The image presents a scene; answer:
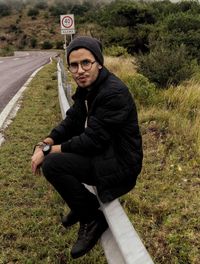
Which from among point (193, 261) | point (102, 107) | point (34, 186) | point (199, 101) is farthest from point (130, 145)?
point (199, 101)

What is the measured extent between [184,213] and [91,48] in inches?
74.5

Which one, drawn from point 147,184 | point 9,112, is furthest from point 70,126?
point 9,112

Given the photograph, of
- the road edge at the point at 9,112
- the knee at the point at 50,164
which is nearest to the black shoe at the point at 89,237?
the knee at the point at 50,164

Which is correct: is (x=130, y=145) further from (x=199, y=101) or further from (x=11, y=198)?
(x=199, y=101)

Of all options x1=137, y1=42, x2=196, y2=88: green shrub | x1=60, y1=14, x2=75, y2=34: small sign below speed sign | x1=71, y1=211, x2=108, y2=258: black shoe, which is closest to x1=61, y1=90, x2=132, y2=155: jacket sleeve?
x1=71, y1=211, x2=108, y2=258: black shoe

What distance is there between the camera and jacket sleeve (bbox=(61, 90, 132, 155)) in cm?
332

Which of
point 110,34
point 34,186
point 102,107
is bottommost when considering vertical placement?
point 110,34

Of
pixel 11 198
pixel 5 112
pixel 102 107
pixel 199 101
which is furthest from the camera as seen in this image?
pixel 5 112

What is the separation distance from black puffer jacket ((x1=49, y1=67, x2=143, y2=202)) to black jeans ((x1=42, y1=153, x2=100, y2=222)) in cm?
9

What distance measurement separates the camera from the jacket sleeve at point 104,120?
3320mm

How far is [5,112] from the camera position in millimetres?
10312

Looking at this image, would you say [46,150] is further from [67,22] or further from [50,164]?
[67,22]

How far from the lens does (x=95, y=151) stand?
137 inches

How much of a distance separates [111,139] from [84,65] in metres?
0.64
